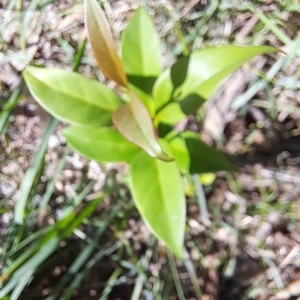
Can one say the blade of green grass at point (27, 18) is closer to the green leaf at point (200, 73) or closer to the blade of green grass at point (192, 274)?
the green leaf at point (200, 73)

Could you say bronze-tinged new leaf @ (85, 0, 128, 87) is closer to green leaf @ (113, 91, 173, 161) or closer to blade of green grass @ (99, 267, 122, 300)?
green leaf @ (113, 91, 173, 161)

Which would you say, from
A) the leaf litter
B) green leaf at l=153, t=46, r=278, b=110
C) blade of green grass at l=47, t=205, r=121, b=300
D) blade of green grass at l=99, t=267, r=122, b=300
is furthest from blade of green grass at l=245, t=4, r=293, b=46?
blade of green grass at l=99, t=267, r=122, b=300

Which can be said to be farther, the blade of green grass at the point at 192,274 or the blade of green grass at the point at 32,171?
the blade of green grass at the point at 192,274

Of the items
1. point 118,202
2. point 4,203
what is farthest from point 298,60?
point 4,203

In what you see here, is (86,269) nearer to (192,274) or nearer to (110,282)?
(110,282)

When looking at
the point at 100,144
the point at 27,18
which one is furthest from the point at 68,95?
the point at 27,18

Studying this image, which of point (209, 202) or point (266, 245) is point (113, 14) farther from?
point (266, 245)

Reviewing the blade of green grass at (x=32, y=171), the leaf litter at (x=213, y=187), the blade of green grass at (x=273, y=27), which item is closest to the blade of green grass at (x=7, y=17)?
the leaf litter at (x=213, y=187)
